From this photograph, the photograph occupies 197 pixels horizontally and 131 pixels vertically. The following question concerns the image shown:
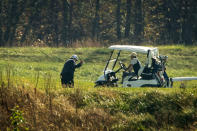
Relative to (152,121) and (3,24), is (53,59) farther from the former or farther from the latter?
(3,24)

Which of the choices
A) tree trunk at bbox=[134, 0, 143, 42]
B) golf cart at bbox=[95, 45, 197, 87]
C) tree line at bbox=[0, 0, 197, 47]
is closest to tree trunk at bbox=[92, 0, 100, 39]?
tree line at bbox=[0, 0, 197, 47]

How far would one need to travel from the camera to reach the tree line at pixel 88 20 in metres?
54.1

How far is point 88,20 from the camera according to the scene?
59.1 m

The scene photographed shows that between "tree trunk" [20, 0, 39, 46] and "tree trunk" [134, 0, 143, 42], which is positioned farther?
"tree trunk" [20, 0, 39, 46]

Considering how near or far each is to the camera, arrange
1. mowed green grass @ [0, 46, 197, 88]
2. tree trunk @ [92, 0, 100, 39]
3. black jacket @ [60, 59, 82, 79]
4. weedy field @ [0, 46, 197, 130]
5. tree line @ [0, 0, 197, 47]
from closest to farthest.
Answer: weedy field @ [0, 46, 197, 130] < black jacket @ [60, 59, 82, 79] < mowed green grass @ [0, 46, 197, 88] < tree line @ [0, 0, 197, 47] < tree trunk @ [92, 0, 100, 39]

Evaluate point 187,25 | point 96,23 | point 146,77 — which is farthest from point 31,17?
point 146,77

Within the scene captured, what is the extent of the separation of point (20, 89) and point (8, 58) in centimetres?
1582

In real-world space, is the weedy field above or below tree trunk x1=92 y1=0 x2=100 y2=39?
below

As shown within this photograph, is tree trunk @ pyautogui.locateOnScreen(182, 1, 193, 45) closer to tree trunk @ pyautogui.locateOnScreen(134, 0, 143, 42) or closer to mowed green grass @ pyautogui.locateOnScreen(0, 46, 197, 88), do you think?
mowed green grass @ pyautogui.locateOnScreen(0, 46, 197, 88)

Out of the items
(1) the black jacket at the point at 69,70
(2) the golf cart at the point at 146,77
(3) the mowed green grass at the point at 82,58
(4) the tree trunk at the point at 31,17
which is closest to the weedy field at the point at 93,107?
(2) the golf cart at the point at 146,77

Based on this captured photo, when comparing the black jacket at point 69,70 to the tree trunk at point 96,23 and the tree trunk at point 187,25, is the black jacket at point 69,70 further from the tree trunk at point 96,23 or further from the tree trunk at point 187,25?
the tree trunk at point 96,23

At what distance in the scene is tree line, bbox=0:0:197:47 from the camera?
54125 millimetres

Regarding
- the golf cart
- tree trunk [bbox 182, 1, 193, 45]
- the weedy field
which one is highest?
tree trunk [bbox 182, 1, 193, 45]

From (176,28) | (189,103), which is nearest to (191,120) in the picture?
(189,103)
